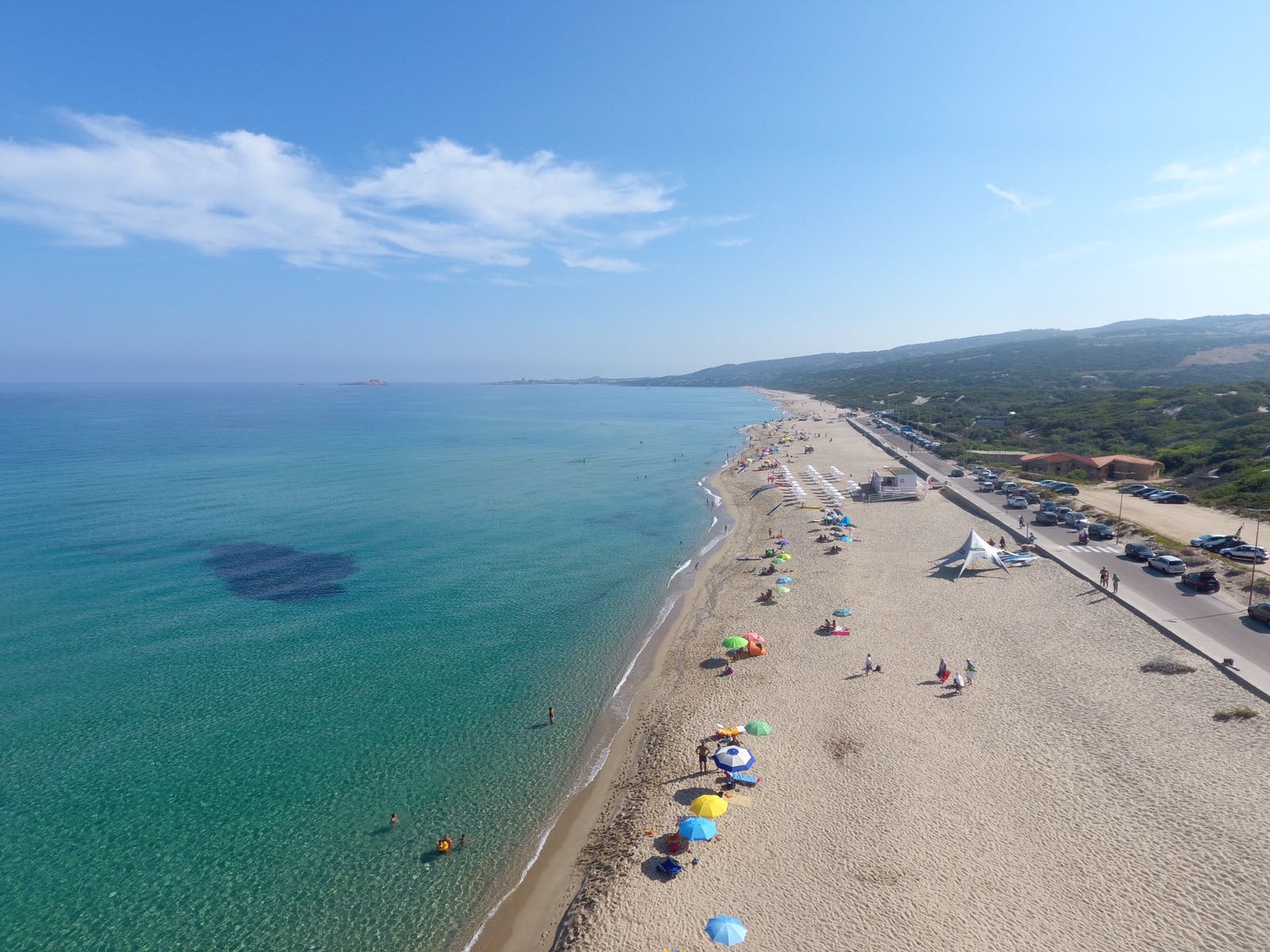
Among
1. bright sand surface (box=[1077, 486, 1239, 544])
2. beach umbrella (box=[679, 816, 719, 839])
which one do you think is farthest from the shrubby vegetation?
beach umbrella (box=[679, 816, 719, 839])

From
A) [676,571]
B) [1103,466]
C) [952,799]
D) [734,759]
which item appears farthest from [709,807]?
[1103,466]

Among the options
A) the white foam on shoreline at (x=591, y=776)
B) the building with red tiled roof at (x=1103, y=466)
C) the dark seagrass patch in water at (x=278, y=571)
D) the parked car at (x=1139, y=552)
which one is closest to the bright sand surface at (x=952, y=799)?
the white foam on shoreline at (x=591, y=776)

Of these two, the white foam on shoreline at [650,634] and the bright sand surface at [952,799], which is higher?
the bright sand surface at [952,799]

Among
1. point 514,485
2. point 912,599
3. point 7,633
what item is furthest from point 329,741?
point 514,485

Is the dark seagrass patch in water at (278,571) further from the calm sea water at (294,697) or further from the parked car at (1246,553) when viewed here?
the parked car at (1246,553)

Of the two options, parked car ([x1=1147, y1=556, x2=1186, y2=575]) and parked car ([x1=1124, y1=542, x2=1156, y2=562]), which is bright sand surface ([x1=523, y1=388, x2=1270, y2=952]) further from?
parked car ([x1=1124, y1=542, x2=1156, y2=562])

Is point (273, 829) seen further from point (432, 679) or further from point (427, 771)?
point (432, 679)
